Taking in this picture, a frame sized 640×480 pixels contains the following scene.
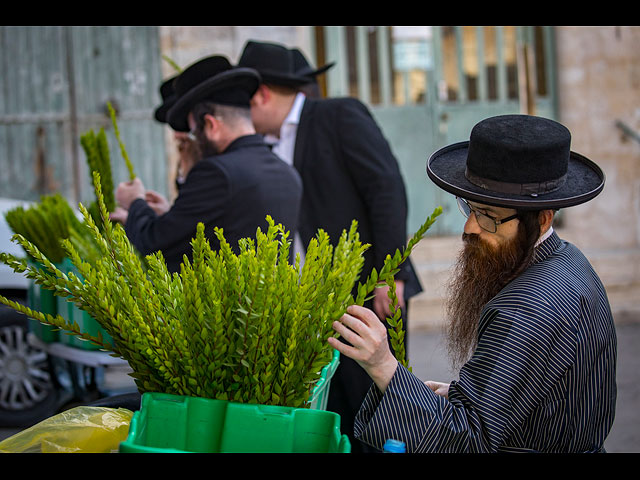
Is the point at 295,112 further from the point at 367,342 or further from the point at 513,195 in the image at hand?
the point at 367,342

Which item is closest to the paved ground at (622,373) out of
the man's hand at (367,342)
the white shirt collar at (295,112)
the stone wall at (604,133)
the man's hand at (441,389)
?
the stone wall at (604,133)

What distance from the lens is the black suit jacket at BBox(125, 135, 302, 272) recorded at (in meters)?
→ 2.75

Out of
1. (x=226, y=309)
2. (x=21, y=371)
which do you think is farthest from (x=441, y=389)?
(x=21, y=371)

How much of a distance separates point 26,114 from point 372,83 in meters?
3.06

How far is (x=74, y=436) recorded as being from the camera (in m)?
1.42

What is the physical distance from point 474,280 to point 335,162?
1.89 meters

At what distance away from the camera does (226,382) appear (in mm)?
1377

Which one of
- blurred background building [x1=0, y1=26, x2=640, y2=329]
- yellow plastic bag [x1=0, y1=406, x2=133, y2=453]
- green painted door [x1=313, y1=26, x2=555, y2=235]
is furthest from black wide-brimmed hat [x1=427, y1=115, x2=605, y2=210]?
green painted door [x1=313, y1=26, x2=555, y2=235]

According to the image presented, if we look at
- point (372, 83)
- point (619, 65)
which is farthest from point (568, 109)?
point (372, 83)

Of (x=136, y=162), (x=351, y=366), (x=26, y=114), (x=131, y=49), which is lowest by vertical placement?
(x=351, y=366)

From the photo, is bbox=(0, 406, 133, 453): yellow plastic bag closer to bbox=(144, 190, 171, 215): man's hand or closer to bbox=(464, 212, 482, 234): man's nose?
bbox=(464, 212, 482, 234): man's nose

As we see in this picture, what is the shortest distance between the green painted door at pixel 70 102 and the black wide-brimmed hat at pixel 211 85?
417 cm

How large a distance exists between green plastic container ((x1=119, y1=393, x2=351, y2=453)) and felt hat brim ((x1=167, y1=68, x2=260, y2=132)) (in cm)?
173
